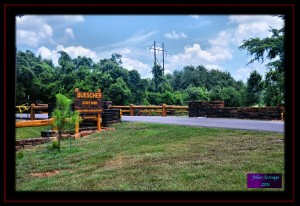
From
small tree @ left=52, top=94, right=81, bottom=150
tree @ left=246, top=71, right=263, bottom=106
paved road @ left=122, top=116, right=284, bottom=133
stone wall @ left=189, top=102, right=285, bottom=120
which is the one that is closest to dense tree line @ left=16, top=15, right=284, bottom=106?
tree @ left=246, top=71, right=263, bottom=106

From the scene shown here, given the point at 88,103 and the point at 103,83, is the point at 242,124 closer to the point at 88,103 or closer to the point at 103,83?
the point at 88,103

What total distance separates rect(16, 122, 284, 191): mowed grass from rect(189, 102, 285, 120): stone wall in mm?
4185

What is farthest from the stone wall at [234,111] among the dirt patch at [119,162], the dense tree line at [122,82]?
the dirt patch at [119,162]

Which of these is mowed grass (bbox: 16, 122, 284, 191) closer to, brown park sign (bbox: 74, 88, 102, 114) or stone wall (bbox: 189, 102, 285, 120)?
brown park sign (bbox: 74, 88, 102, 114)

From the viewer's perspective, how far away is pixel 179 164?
19.2 feet

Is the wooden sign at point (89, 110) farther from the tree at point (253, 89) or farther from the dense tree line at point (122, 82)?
the tree at point (253, 89)

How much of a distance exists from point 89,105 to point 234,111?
6097 millimetres

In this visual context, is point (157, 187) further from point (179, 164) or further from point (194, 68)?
point (194, 68)

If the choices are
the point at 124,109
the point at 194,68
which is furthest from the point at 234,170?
the point at 194,68

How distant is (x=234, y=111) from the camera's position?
14.1 metres
